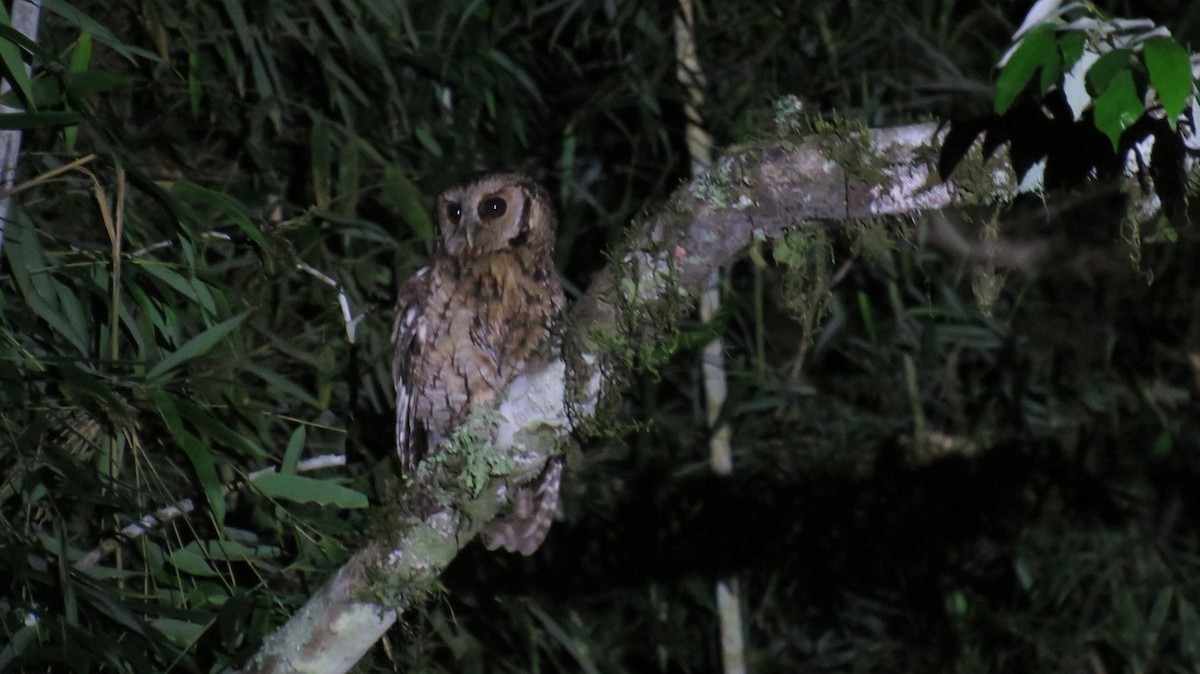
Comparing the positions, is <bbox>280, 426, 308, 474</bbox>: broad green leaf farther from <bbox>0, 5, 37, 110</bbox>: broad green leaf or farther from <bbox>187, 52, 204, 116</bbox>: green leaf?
<bbox>187, 52, 204, 116</bbox>: green leaf

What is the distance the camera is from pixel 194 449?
62.6 inches

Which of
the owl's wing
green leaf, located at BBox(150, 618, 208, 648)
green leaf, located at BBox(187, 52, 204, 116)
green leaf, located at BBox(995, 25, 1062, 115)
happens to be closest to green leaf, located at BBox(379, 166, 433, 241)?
the owl's wing

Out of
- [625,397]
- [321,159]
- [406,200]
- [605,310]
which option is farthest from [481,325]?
[605,310]

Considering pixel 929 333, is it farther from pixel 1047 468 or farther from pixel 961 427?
pixel 1047 468

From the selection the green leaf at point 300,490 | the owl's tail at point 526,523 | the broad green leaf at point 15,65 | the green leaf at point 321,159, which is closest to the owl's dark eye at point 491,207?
the green leaf at point 321,159

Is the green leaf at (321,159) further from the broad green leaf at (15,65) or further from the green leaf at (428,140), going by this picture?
the broad green leaf at (15,65)

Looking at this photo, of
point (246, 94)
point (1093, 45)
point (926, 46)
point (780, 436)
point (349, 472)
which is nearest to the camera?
point (1093, 45)

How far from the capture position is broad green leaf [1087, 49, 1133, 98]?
1.07m

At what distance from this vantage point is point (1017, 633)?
9.81ft

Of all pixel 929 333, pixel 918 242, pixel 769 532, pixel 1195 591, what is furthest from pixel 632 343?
pixel 1195 591

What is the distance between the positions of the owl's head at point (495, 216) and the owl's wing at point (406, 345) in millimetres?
86

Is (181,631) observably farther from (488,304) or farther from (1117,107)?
(1117,107)

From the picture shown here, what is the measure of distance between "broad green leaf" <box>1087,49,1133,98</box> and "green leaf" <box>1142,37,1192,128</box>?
2 cm

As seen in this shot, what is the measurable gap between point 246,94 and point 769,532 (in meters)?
1.54
